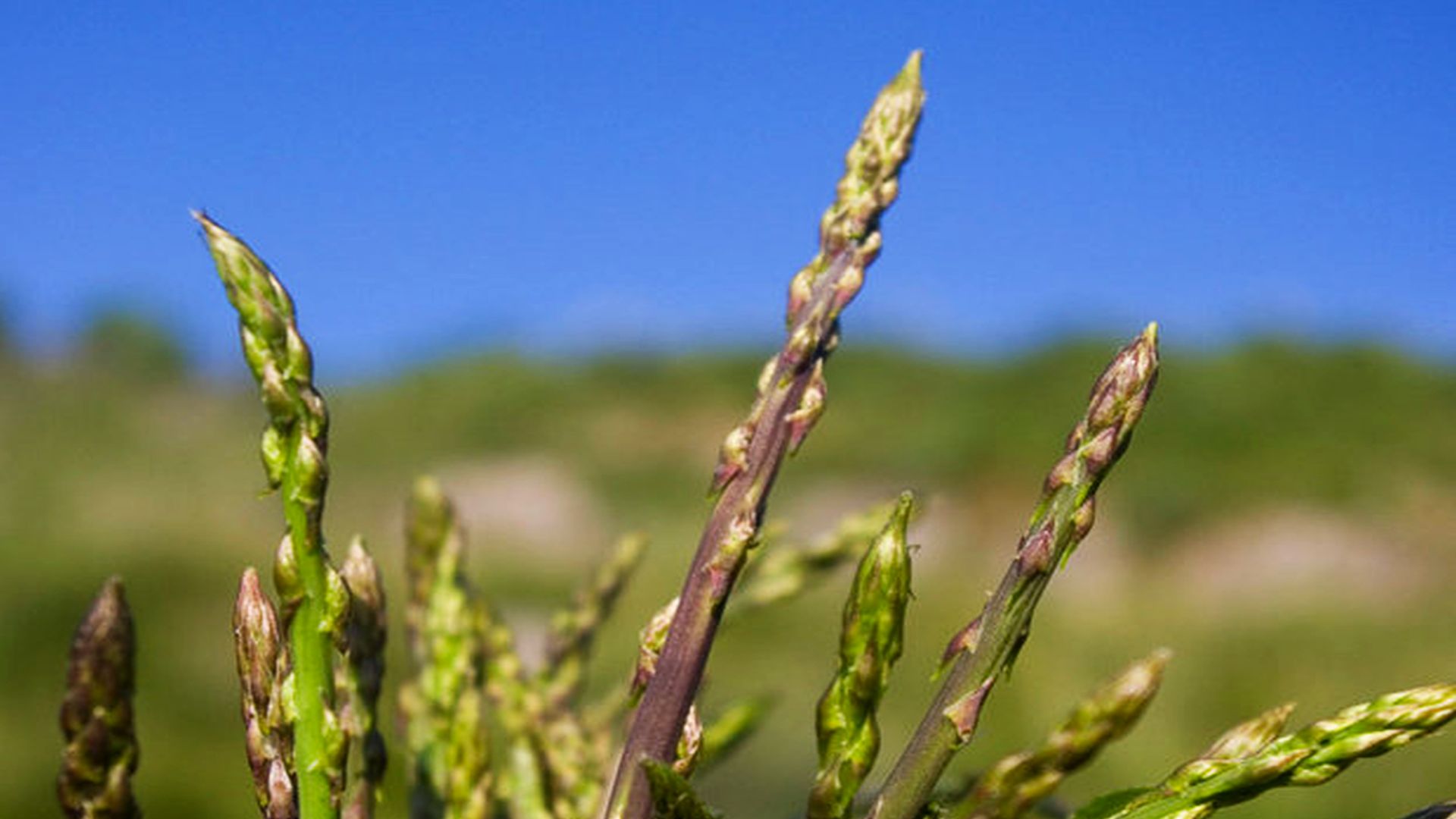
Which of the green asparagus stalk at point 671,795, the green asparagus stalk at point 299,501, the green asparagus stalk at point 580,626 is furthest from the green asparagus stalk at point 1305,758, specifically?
the green asparagus stalk at point 580,626

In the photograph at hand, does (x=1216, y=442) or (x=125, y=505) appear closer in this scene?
(x=125, y=505)

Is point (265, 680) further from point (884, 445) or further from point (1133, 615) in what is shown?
point (884, 445)

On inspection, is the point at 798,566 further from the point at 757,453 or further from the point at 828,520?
Answer: the point at 828,520

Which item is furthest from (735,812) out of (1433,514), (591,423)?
(591,423)

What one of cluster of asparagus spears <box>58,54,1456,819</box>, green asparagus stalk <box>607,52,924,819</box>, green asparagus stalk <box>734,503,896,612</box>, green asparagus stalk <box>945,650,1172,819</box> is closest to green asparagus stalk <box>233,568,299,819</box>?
cluster of asparagus spears <box>58,54,1456,819</box>

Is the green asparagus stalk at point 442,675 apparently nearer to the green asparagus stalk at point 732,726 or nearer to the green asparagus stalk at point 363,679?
the green asparagus stalk at point 363,679

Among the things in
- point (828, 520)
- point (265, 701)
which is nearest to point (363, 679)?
point (265, 701)
